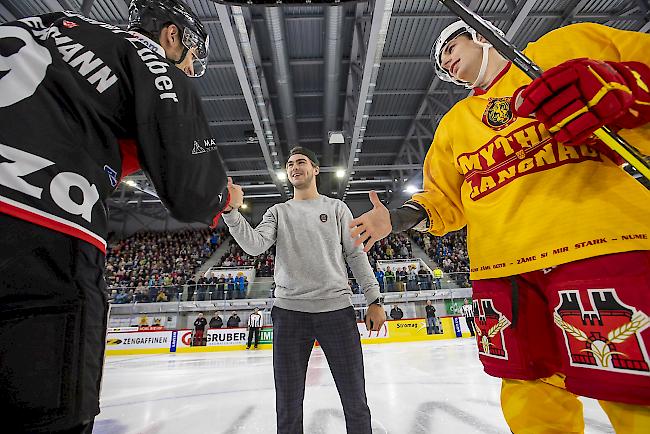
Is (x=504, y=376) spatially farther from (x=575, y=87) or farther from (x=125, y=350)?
(x=125, y=350)

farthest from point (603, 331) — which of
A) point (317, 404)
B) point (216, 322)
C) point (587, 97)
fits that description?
point (216, 322)

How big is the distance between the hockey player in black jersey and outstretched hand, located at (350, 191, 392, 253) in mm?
492

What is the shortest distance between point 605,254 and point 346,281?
123cm

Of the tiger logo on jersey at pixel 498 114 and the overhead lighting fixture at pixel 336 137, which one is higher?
the overhead lighting fixture at pixel 336 137

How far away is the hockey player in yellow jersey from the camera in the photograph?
0.87 m

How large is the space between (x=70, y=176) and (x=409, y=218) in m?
1.08

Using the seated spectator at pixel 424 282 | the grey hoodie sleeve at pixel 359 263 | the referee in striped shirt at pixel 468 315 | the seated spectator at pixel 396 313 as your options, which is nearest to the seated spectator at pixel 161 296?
the seated spectator at pixel 396 313

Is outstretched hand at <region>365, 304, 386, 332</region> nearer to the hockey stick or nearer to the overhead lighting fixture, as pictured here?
the hockey stick

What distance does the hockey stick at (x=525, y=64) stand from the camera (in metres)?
0.89

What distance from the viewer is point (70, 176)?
706 mm

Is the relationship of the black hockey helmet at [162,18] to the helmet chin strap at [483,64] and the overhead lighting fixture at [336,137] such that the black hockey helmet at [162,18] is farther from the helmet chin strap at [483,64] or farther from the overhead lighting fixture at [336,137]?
the overhead lighting fixture at [336,137]

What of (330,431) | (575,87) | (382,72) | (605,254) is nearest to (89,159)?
(575,87)

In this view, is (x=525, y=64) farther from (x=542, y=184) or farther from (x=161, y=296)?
(x=161, y=296)

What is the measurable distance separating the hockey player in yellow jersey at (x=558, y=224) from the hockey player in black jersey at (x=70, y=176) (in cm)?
66
